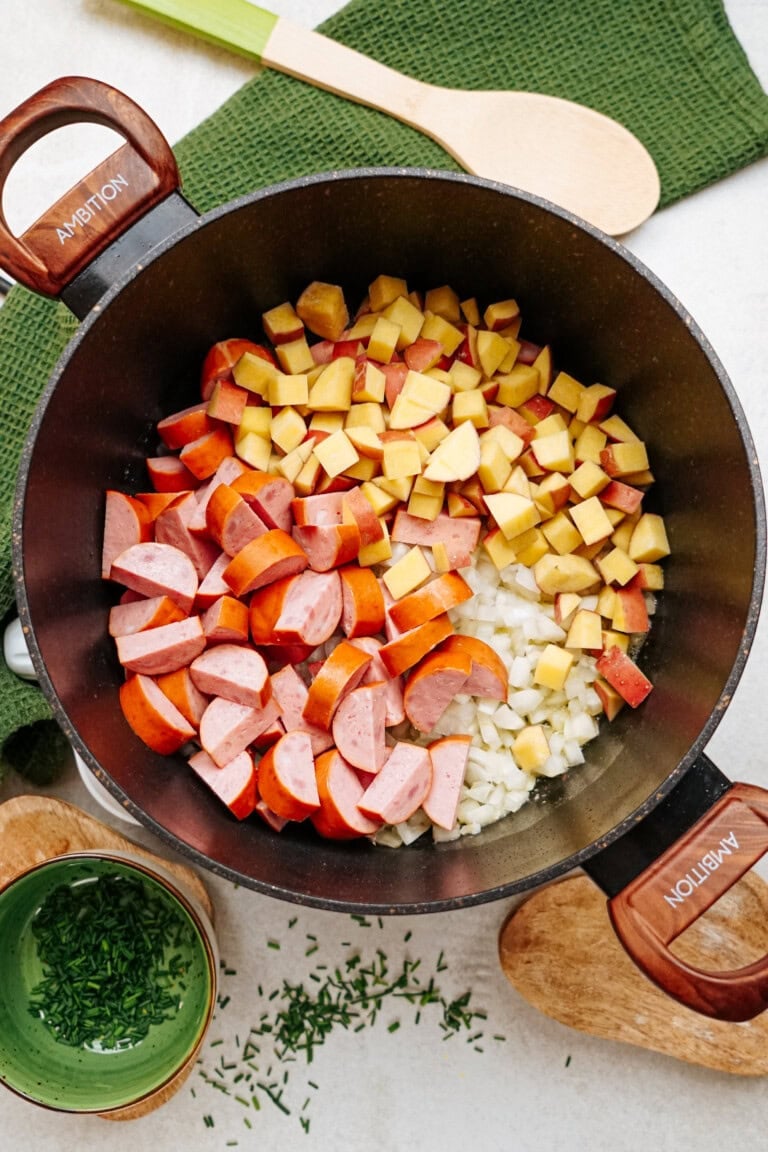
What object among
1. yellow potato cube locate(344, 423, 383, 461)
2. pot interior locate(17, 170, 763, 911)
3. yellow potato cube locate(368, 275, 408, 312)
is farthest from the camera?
yellow potato cube locate(368, 275, 408, 312)

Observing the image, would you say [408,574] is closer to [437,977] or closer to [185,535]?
[185,535]

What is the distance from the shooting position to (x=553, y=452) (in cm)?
140

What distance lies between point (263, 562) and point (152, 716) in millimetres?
261

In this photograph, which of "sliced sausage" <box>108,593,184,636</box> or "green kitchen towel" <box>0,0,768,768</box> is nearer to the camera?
"sliced sausage" <box>108,593,184,636</box>

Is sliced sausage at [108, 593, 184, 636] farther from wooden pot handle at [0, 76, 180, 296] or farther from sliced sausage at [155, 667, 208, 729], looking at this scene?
wooden pot handle at [0, 76, 180, 296]

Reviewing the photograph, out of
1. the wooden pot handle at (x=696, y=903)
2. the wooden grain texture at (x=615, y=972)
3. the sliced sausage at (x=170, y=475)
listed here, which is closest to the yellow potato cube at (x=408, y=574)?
the sliced sausage at (x=170, y=475)

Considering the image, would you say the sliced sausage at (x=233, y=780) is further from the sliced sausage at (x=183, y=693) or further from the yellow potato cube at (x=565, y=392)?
the yellow potato cube at (x=565, y=392)

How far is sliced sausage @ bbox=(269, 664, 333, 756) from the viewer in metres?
1.37

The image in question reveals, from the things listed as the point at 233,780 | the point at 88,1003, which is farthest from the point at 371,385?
the point at 88,1003

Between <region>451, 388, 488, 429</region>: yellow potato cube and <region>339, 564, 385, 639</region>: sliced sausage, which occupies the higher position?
<region>451, 388, 488, 429</region>: yellow potato cube

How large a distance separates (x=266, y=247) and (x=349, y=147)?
0.95 ft

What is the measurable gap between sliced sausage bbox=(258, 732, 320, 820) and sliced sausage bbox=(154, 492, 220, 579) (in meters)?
0.27

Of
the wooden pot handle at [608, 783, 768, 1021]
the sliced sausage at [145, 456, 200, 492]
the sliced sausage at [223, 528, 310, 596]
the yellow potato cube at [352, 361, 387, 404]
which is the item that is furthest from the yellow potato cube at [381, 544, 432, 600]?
the wooden pot handle at [608, 783, 768, 1021]

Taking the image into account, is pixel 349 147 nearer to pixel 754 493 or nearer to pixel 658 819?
pixel 754 493
